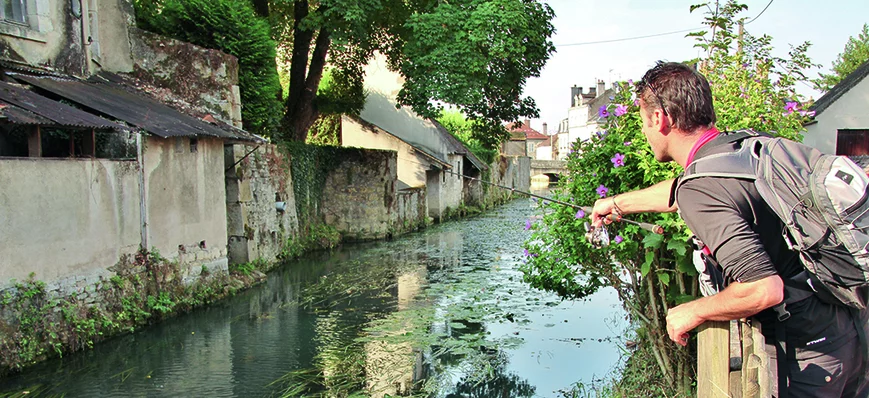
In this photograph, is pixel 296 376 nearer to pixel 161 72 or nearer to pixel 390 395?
pixel 390 395

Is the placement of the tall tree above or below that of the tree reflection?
above

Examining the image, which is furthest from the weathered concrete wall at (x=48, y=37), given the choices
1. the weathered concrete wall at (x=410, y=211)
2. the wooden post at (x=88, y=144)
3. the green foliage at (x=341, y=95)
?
the weathered concrete wall at (x=410, y=211)

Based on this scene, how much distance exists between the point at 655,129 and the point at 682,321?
2.59ft

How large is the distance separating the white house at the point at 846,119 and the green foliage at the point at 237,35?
1455 cm

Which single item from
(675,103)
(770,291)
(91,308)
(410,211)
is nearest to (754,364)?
(770,291)

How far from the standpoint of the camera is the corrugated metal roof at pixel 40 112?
7.32 meters

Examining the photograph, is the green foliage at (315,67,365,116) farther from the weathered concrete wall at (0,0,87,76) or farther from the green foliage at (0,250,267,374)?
the green foliage at (0,250,267,374)

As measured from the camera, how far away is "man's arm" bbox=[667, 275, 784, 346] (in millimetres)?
2232

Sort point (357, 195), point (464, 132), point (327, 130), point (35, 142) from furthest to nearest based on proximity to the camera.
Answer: point (464, 132) → point (327, 130) → point (357, 195) → point (35, 142)

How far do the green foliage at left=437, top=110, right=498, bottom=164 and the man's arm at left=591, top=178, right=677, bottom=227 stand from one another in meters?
32.3

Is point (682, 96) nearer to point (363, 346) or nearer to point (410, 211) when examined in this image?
point (363, 346)

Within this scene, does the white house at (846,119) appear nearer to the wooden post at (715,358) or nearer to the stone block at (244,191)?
the stone block at (244,191)

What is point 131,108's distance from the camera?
1016 centimetres

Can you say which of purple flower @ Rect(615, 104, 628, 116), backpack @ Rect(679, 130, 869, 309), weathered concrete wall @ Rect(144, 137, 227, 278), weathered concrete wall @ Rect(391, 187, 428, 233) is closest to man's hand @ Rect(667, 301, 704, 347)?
backpack @ Rect(679, 130, 869, 309)
